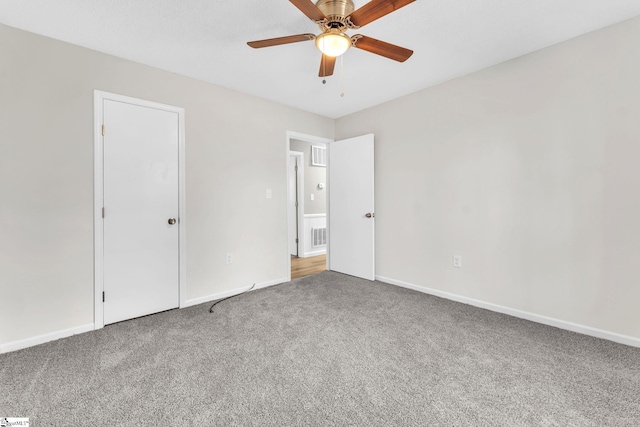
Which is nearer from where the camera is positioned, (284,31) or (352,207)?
(284,31)

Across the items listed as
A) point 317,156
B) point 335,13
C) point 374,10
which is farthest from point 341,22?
point 317,156

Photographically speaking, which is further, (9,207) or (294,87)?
(294,87)

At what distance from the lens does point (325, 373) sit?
5.55 ft

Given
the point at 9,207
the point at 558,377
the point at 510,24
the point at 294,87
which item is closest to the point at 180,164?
the point at 9,207

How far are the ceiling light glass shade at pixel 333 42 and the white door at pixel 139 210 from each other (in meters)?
1.79

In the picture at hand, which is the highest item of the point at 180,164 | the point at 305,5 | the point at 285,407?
the point at 305,5

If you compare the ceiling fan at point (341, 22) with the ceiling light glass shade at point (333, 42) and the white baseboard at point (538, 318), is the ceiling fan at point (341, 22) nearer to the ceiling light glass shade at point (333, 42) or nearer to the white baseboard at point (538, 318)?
the ceiling light glass shade at point (333, 42)

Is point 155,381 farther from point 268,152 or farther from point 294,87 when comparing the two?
point 294,87

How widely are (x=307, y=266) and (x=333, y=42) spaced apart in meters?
3.50

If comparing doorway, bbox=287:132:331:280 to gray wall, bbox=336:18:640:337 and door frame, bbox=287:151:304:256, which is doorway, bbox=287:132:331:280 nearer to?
door frame, bbox=287:151:304:256

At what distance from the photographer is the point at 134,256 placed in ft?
8.25

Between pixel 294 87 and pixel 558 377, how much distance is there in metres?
3.25

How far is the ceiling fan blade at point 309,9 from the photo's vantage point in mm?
1368

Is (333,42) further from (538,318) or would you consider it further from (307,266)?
(307,266)
